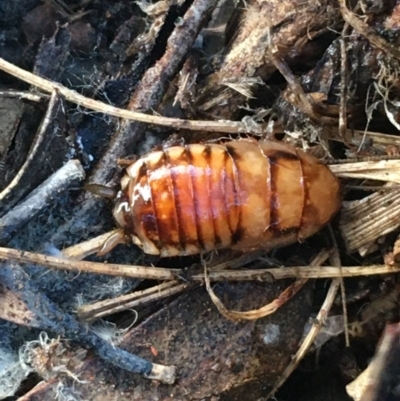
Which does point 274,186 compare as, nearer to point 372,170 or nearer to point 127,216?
point 372,170

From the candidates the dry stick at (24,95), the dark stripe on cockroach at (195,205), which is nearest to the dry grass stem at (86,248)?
the dark stripe on cockroach at (195,205)

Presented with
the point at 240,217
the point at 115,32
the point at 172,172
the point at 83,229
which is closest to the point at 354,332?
the point at 240,217

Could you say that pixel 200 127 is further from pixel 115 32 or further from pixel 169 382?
pixel 169 382

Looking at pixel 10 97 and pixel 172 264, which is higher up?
pixel 10 97

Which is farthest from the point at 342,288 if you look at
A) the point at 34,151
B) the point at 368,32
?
the point at 34,151

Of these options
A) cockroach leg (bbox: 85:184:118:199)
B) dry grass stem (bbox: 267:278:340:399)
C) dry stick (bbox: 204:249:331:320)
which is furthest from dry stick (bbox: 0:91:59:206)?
dry grass stem (bbox: 267:278:340:399)

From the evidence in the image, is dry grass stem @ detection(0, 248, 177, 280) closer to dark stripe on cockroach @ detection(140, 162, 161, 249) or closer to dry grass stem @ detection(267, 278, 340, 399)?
dark stripe on cockroach @ detection(140, 162, 161, 249)
